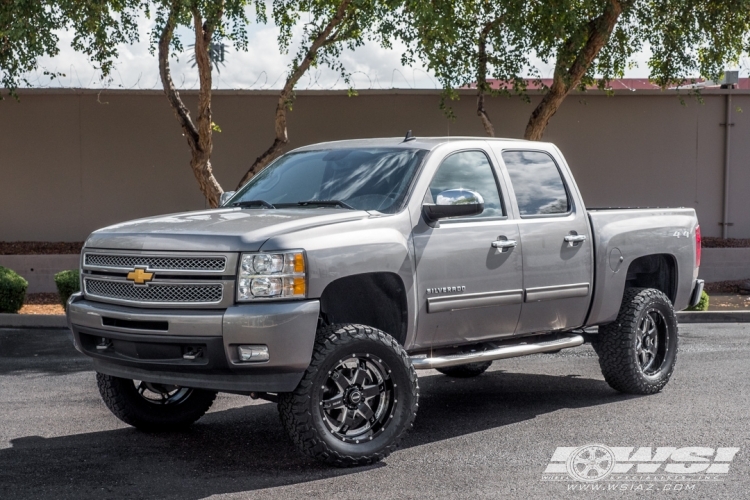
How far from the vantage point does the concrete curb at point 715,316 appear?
533 inches

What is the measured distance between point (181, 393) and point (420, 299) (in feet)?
6.37

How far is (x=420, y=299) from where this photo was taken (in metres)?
6.40

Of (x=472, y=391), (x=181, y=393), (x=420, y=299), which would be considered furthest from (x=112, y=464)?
(x=472, y=391)

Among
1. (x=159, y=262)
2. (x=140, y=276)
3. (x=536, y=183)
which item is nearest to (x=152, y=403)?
(x=140, y=276)

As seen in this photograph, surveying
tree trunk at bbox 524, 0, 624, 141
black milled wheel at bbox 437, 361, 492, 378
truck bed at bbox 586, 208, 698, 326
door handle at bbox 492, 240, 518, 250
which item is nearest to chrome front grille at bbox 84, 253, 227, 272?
door handle at bbox 492, 240, 518, 250

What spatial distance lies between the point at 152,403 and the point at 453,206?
2.51 meters

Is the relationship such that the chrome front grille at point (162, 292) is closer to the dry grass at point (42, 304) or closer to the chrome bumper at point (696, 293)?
the chrome bumper at point (696, 293)

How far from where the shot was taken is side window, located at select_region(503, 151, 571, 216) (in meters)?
7.48

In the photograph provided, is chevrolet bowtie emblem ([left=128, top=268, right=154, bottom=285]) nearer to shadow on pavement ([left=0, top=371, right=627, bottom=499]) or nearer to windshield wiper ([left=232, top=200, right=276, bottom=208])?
shadow on pavement ([left=0, top=371, right=627, bottom=499])

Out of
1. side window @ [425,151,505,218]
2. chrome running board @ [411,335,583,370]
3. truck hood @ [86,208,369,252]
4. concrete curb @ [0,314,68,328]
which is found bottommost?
concrete curb @ [0,314,68,328]

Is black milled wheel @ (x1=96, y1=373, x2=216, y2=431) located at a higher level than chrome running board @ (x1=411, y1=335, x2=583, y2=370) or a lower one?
lower

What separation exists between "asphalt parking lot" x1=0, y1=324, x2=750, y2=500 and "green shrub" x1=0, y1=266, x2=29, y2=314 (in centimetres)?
413

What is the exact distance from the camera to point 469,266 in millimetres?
6723

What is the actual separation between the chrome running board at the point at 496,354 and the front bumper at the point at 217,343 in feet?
3.25
